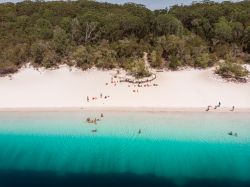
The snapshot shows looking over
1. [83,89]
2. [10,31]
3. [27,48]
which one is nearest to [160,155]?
[83,89]

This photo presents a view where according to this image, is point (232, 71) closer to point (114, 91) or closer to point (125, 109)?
point (114, 91)

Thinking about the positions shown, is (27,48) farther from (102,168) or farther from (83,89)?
(102,168)

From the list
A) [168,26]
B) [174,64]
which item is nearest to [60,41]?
[174,64]

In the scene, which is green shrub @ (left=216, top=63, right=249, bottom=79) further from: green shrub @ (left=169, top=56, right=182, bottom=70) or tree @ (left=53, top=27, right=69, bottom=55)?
tree @ (left=53, top=27, right=69, bottom=55)

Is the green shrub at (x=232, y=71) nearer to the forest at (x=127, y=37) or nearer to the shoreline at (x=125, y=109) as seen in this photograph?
the forest at (x=127, y=37)

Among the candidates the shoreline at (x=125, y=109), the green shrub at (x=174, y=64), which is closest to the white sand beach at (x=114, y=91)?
the shoreline at (x=125, y=109)

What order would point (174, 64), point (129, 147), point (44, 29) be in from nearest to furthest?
point (129, 147)
point (174, 64)
point (44, 29)

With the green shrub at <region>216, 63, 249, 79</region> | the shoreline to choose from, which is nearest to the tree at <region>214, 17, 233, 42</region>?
the green shrub at <region>216, 63, 249, 79</region>
